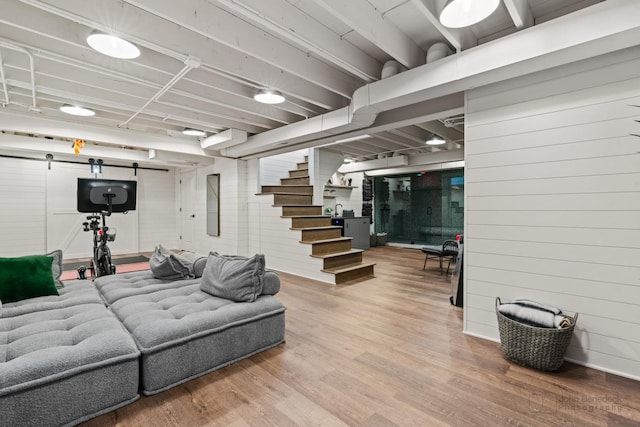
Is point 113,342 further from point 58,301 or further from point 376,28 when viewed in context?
point 376,28

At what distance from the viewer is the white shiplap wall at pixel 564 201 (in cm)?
205

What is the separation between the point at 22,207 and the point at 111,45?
6.16 metres

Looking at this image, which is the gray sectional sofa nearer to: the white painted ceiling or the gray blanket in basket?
the gray blanket in basket

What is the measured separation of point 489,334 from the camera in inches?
104

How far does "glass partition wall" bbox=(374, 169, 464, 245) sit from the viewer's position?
7582 mm

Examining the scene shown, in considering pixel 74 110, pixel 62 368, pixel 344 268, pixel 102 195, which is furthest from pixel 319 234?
pixel 62 368

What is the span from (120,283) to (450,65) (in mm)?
3635

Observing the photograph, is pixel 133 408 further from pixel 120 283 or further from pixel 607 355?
pixel 607 355

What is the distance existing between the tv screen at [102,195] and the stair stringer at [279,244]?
226 centimetres

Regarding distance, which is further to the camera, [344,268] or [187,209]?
[187,209]

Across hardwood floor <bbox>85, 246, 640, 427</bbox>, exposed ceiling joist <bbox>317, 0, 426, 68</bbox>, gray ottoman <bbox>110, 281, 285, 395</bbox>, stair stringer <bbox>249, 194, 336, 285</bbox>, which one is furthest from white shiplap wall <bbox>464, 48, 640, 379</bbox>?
stair stringer <bbox>249, 194, 336, 285</bbox>

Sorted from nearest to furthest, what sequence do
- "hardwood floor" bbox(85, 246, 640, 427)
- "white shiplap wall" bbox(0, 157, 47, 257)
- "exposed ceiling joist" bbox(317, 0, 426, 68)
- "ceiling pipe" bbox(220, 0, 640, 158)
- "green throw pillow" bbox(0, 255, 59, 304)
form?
"hardwood floor" bbox(85, 246, 640, 427)
"ceiling pipe" bbox(220, 0, 640, 158)
"exposed ceiling joist" bbox(317, 0, 426, 68)
"green throw pillow" bbox(0, 255, 59, 304)
"white shiplap wall" bbox(0, 157, 47, 257)

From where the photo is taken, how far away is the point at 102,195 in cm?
425

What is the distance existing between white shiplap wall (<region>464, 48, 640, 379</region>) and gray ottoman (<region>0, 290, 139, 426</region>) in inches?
110
